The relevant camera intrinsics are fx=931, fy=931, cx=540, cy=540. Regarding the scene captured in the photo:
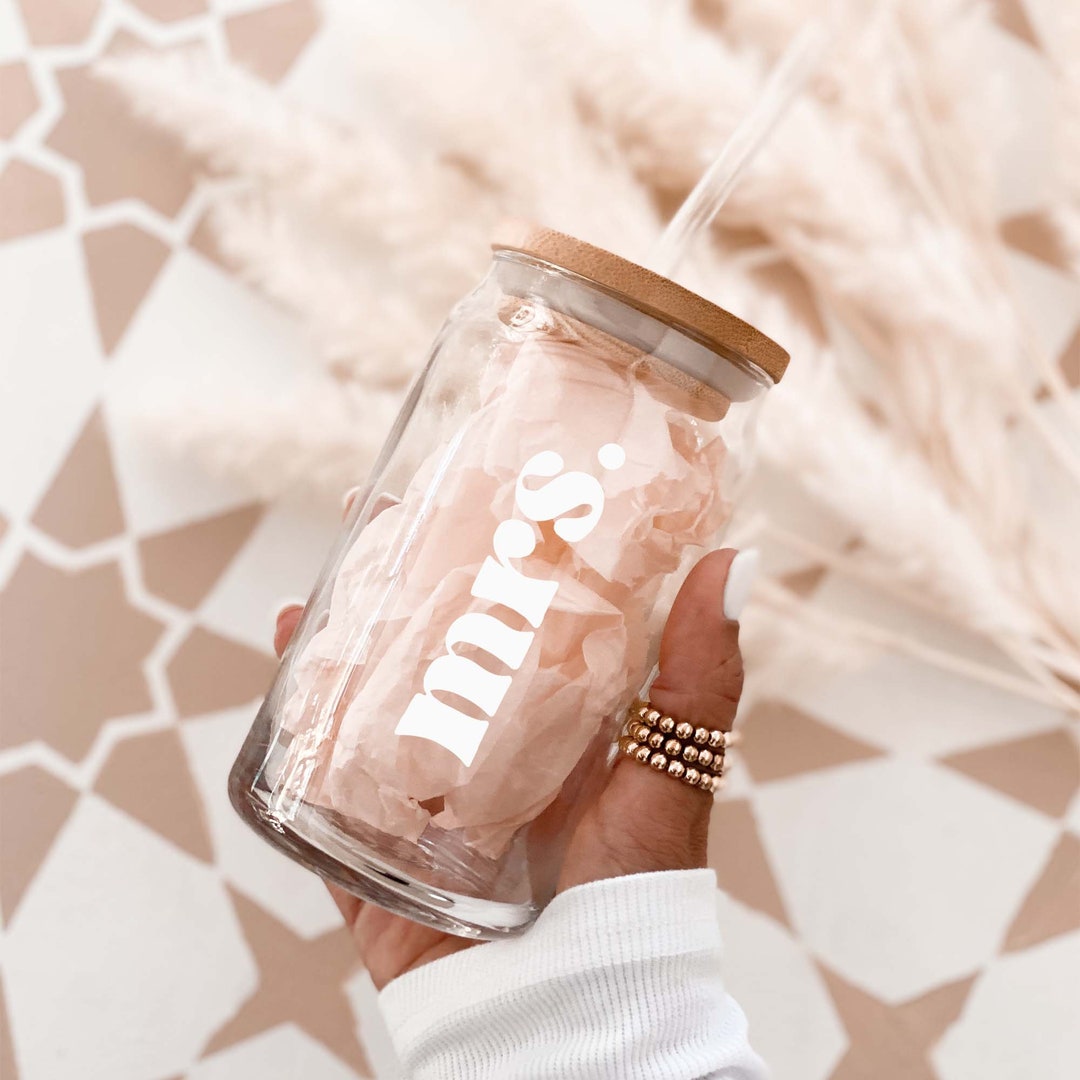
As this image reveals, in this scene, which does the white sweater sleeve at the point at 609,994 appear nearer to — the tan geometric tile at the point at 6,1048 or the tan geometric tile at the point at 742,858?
the tan geometric tile at the point at 742,858

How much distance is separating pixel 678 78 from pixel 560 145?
0.29 feet

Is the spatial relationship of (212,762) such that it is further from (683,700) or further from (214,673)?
(683,700)

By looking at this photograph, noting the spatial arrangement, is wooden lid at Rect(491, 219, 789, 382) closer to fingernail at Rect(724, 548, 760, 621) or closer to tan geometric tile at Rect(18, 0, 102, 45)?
fingernail at Rect(724, 548, 760, 621)

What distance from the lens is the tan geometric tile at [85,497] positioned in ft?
2.52

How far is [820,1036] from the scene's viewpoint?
0.74 meters

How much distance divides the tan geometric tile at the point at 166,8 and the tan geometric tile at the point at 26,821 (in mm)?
632

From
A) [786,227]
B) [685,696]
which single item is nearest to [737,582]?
[685,696]

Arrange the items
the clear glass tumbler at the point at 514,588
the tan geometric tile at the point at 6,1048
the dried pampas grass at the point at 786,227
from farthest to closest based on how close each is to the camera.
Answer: the tan geometric tile at the point at 6,1048 → the dried pampas grass at the point at 786,227 → the clear glass tumbler at the point at 514,588

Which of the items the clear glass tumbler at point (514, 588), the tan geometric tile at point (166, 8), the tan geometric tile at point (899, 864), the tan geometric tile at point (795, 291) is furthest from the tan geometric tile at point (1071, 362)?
the tan geometric tile at point (166, 8)

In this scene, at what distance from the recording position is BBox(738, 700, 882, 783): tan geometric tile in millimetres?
752

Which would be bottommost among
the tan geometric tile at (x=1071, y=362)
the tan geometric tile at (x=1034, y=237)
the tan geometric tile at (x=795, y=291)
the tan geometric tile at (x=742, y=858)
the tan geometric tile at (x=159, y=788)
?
the tan geometric tile at (x=159, y=788)

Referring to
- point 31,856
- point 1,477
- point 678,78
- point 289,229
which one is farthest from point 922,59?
point 31,856

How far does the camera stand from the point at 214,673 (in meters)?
0.76

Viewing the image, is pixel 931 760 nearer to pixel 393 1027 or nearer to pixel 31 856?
pixel 393 1027
